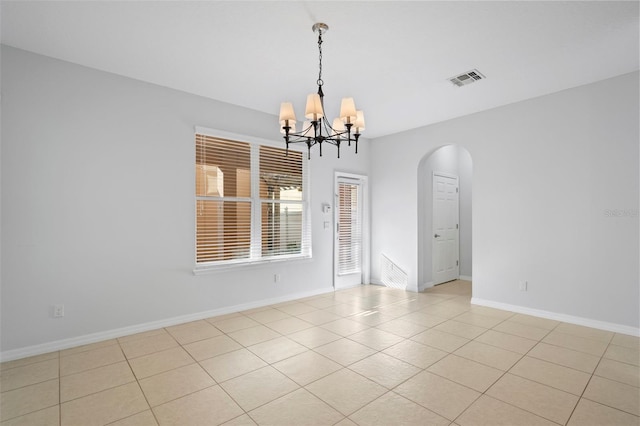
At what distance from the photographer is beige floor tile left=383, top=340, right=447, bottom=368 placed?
2.89 metres

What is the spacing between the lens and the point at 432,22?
2.63 m

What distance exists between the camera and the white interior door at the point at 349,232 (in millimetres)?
5723

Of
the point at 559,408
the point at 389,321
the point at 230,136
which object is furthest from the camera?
the point at 230,136

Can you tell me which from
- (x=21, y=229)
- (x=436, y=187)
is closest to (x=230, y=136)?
(x=21, y=229)

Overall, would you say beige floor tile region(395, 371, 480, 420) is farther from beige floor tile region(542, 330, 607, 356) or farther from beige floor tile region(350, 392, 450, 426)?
beige floor tile region(542, 330, 607, 356)

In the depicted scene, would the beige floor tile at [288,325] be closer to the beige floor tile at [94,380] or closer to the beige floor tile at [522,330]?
the beige floor tile at [94,380]

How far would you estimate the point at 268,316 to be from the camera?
166 inches

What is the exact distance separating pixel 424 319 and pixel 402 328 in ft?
1.57

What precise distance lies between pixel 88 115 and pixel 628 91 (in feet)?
19.2

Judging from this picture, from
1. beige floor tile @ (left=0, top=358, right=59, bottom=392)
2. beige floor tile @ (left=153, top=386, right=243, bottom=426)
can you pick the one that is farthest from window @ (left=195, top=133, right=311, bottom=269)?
beige floor tile @ (left=153, top=386, right=243, bottom=426)

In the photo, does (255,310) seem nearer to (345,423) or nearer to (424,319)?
(424,319)

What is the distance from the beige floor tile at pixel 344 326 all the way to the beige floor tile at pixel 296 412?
1.32 m

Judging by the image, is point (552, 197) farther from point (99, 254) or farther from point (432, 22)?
point (99, 254)

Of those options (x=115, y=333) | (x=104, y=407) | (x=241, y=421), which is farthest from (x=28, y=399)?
(x=241, y=421)
